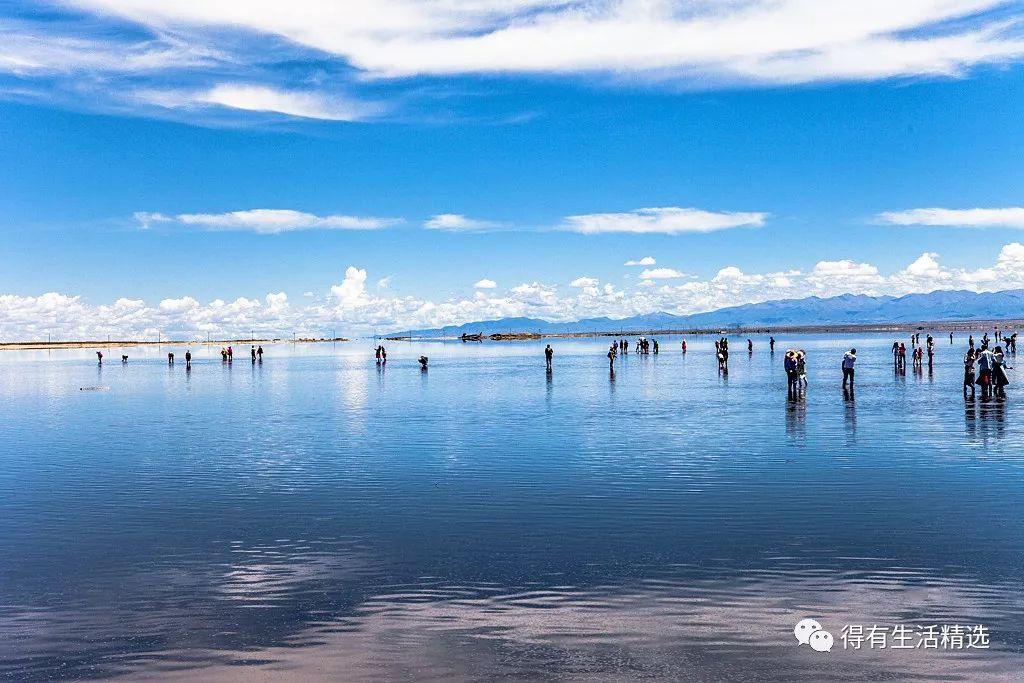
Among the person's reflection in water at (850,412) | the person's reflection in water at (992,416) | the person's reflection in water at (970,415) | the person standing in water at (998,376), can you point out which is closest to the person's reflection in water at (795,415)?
the person's reflection in water at (850,412)

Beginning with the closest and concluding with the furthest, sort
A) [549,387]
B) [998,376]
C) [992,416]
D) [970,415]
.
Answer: [992,416] < [970,415] < [998,376] < [549,387]

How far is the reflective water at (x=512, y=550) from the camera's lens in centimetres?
924

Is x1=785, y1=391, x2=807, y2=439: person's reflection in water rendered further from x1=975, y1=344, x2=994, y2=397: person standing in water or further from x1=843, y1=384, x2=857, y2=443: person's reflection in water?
x1=975, y1=344, x2=994, y2=397: person standing in water

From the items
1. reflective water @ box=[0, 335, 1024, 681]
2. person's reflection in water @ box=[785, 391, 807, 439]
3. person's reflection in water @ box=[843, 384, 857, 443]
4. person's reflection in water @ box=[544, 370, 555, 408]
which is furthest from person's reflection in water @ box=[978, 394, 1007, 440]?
person's reflection in water @ box=[544, 370, 555, 408]

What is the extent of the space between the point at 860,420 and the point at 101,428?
27064mm

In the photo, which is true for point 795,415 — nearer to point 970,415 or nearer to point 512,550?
point 970,415

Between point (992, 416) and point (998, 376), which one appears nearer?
point (992, 416)

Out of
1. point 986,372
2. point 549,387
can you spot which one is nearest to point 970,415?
point 986,372

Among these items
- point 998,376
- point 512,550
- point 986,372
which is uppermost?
point 986,372

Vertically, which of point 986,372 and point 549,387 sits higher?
point 986,372

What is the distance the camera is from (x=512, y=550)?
43.3ft

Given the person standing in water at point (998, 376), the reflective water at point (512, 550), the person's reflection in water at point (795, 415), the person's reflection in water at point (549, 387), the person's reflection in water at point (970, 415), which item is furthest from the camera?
the person's reflection in water at point (549, 387)

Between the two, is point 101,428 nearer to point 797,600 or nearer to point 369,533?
point 369,533

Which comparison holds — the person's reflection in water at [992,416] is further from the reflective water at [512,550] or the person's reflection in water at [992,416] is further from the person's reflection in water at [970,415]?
the reflective water at [512,550]
